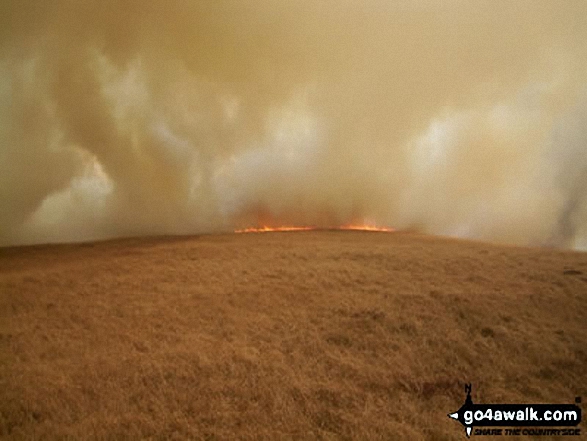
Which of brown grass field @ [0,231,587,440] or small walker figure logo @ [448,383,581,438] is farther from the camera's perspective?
small walker figure logo @ [448,383,581,438]

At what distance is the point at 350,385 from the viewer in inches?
364

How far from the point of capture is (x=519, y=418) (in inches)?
337

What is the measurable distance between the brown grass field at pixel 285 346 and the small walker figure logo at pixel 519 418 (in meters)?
0.24

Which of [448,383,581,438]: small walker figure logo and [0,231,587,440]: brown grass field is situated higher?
[0,231,587,440]: brown grass field

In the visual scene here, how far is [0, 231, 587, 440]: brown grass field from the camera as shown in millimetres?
8070

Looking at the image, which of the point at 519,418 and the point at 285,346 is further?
the point at 285,346

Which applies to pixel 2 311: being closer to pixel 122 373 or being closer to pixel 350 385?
pixel 122 373

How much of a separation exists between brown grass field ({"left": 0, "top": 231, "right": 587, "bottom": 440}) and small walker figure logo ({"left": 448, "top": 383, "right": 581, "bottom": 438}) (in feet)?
0.77

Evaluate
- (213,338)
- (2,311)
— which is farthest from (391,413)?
(2,311)

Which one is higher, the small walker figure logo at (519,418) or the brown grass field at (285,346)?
the brown grass field at (285,346)

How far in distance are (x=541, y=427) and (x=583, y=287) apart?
10.2 metres

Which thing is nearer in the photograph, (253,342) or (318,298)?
(253,342)

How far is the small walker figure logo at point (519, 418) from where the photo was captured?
8180 millimetres

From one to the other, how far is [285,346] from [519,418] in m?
6.26
